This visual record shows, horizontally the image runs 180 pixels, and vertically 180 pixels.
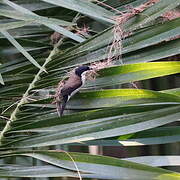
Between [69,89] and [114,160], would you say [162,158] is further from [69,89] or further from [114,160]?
[69,89]

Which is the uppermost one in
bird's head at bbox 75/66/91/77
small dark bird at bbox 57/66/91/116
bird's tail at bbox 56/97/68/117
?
bird's head at bbox 75/66/91/77

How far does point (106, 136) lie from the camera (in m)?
1.02

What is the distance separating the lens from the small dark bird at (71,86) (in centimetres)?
113

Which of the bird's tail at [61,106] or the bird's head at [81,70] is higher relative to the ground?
the bird's head at [81,70]

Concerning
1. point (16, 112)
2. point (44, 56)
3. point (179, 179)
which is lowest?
point (179, 179)

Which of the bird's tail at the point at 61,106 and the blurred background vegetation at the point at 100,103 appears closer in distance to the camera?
the blurred background vegetation at the point at 100,103

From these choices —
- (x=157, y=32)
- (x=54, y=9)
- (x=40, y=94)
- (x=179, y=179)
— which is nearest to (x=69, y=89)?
(x=40, y=94)

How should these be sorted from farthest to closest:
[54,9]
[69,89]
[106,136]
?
[54,9]
[69,89]
[106,136]

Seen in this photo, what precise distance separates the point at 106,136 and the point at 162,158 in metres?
0.12

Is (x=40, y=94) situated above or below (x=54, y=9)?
below

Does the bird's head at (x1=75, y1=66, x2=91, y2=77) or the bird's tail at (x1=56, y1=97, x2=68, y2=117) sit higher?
the bird's head at (x1=75, y1=66, x2=91, y2=77)

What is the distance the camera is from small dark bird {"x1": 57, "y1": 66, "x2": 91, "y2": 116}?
3.71 feet

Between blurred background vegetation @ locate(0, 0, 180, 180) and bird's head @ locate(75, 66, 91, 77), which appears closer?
blurred background vegetation @ locate(0, 0, 180, 180)

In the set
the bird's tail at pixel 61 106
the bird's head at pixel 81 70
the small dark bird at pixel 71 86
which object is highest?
the bird's head at pixel 81 70
